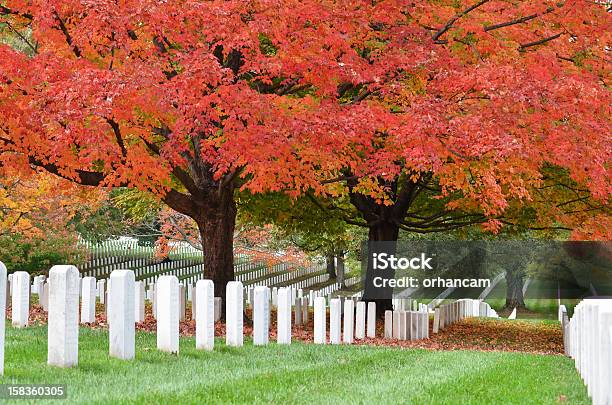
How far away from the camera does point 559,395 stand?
8281 millimetres

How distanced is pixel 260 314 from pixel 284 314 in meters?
1.02

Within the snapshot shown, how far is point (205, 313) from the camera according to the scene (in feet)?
33.3

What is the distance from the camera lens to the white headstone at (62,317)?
7910 mm

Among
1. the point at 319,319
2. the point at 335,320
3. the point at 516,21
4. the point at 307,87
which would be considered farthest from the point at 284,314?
the point at 516,21

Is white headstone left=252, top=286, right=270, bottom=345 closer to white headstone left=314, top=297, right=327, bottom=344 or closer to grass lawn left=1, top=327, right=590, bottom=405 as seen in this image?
grass lawn left=1, top=327, right=590, bottom=405

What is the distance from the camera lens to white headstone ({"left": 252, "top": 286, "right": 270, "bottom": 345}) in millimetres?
11836

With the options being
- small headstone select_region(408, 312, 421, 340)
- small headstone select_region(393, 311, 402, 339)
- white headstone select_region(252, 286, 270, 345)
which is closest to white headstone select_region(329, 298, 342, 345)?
white headstone select_region(252, 286, 270, 345)

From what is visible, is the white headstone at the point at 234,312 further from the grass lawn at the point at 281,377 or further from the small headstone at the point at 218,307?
the small headstone at the point at 218,307

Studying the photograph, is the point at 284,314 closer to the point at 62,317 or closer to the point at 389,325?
the point at 62,317

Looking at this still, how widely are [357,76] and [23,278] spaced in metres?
6.63

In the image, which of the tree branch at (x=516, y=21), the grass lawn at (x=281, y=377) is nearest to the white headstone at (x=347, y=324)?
the grass lawn at (x=281, y=377)

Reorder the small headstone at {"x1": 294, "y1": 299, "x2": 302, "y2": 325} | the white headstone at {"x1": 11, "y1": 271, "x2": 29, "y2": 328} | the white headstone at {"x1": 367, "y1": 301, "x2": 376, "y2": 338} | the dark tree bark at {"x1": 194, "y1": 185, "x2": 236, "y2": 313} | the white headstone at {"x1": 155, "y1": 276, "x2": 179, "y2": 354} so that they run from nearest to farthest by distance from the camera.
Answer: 1. the white headstone at {"x1": 155, "y1": 276, "x2": 179, "y2": 354}
2. the white headstone at {"x1": 11, "y1": 271, "x2": 29, "y2": 328}
3. the white headstone at {"x1": 367, "y1": 301, "x2": 376, "y2": 338}
4. the dark tree bark at {"x1": 194, "y1": 185, "x2": 236, "y2": 313}
5. the small headstone at {"x1": 294, "y1": 299, "x2": 302, "y2": 325}

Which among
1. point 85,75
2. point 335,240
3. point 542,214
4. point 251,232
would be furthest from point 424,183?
point 251,232

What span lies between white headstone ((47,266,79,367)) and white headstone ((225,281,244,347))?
3074 millimetres
